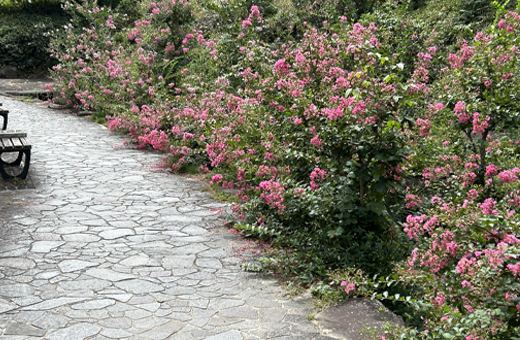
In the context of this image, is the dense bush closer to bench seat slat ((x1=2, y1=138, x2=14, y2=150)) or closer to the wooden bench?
the wooden bench

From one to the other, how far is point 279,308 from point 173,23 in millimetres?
9888

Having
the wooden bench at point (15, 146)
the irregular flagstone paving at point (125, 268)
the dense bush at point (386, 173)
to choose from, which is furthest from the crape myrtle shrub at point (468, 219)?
the wooden bench at point (15, 146)

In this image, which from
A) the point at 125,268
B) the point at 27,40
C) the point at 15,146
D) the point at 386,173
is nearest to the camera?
the point at 386,173

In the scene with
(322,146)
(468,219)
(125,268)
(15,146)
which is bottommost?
(125,268)

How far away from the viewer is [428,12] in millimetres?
12305

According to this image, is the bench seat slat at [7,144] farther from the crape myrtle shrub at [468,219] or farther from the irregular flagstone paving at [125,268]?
the crape myrtle shrub at [468,219]

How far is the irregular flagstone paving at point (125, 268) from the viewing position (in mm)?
4133

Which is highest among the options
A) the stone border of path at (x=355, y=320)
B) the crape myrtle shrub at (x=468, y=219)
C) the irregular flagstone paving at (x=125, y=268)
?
the crape myrtle shrub at (x=468, y=219)

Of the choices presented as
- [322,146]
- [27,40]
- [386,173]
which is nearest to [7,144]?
[322,146]

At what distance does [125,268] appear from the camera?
518 centimetres

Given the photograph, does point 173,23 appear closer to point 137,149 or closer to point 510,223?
point 137,149

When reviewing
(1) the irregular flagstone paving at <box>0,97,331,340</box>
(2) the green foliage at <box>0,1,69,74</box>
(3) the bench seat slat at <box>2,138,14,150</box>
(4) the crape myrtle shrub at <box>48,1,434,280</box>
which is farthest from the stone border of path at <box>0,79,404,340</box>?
(2) the green foliage at <box>0,1,69,74</box>

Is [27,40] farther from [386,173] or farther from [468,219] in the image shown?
[468,219]

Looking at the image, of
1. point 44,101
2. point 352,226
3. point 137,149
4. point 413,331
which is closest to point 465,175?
point 352,226
